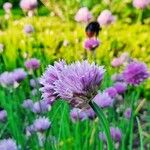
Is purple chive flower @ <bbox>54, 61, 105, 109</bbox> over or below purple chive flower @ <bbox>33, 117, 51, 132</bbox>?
below

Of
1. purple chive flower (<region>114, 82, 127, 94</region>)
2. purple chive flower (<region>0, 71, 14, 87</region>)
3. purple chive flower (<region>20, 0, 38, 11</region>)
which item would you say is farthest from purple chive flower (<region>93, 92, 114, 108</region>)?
purple chive flower (<region>20, 0, 38, 11</region>)

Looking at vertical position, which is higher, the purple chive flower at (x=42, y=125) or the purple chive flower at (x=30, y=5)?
the purple chive flower at (x=30, y=5)

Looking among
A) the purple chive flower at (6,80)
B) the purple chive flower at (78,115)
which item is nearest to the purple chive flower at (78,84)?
the purple chive flower at (78,115)

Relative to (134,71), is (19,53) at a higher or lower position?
higher

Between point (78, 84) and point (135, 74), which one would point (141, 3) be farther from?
point (78, 84)

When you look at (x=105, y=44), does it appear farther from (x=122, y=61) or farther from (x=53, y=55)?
(x=122, y=61)

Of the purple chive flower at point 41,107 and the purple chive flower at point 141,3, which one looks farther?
the purple chive flower at point 141,3

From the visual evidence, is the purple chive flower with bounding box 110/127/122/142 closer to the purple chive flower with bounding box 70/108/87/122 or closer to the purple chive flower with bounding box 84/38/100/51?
the purple chive flower with bounding box 70/108/87/122

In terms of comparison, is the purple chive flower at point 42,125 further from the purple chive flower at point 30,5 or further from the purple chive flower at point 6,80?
the purple chive flower at point 30,5

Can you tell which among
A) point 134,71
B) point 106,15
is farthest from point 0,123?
point 106,15
